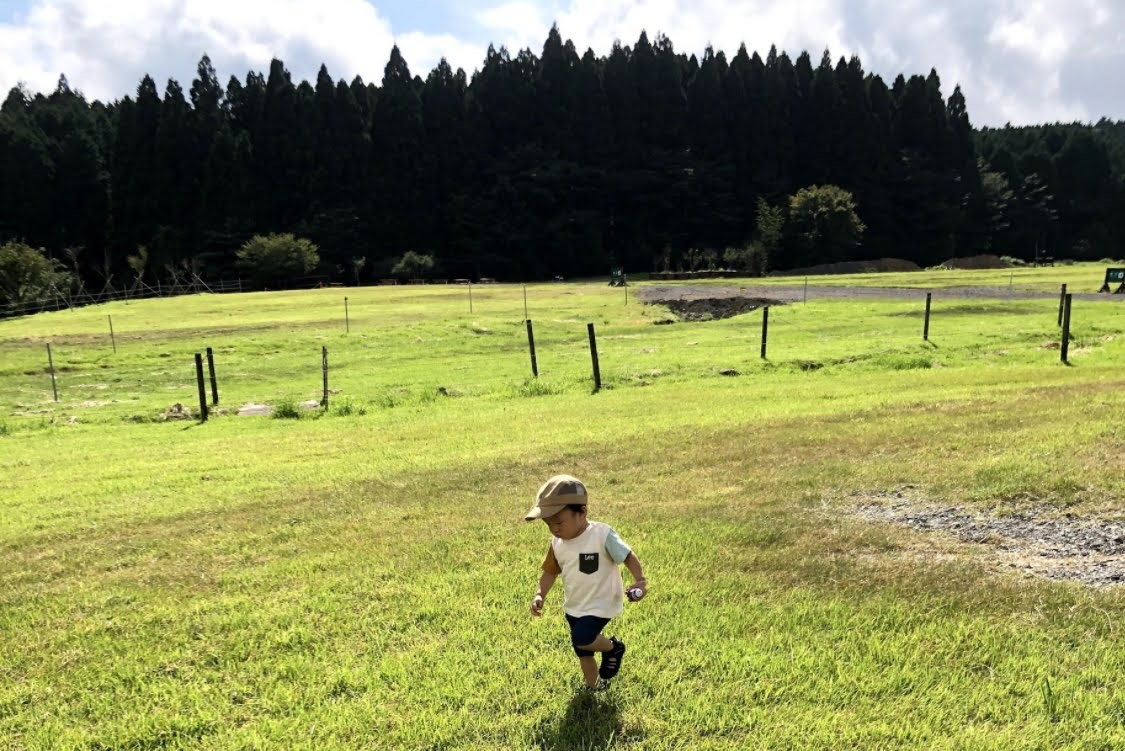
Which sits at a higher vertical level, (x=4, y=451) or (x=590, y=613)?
(x=590, y=613)

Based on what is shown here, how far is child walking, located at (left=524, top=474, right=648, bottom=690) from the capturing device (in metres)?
3.79

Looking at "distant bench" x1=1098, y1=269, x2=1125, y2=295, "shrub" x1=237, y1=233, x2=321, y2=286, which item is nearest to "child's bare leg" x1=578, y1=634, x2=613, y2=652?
"distant bench" x1=1098, y1=269, x2=1125, y2=295

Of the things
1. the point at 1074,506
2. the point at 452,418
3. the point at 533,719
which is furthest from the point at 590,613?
the point at 452,418

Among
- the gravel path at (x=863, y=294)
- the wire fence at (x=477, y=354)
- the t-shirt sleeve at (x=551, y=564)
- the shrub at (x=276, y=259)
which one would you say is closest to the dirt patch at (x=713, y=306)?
the gravel path at (x=863, y=294)

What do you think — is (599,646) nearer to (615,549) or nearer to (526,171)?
(615,549)

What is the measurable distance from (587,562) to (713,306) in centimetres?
4383

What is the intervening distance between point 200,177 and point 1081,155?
486 ft

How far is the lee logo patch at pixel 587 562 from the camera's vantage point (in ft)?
12.7

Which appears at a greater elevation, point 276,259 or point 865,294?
point 276,259

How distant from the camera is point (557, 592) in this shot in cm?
528

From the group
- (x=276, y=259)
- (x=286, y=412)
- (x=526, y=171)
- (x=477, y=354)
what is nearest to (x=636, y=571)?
(x=286, y=412)

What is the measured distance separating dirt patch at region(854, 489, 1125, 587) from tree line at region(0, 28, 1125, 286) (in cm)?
8915

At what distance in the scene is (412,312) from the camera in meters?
47.8

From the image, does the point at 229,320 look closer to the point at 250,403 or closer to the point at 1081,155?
the point at 250,403
